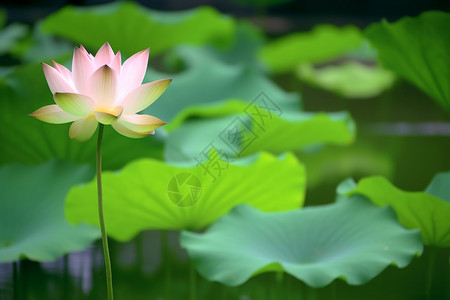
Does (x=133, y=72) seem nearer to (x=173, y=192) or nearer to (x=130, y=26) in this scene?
(x=173, y=192)

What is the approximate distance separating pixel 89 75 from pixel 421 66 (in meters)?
0.66

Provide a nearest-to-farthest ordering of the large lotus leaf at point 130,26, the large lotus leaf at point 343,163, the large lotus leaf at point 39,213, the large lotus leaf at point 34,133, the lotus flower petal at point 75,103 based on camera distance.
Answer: the lotus flower petal at point 75,103 → the large lotus leaf at point 39,213 → the large lotus leaf at point 34,133 → the large lotus leaf at point 343,163 → the large lotus leaf at point 130,26

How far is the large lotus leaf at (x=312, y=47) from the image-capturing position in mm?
2469

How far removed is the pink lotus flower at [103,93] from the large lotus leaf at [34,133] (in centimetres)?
53

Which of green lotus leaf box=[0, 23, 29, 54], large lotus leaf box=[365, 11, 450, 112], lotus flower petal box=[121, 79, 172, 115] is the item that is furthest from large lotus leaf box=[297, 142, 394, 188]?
green lotus leaf box=[0, 23, 29, 54]

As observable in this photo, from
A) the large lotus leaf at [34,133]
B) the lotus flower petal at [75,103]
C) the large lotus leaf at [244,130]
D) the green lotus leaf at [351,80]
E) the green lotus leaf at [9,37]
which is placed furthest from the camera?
the green lotus leaf at [351,80]

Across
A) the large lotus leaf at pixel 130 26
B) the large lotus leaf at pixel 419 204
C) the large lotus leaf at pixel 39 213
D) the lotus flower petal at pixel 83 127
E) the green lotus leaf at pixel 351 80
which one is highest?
the lotus flower petal at pixel 83 127

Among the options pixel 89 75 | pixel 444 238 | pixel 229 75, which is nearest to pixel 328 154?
pixel 229 75

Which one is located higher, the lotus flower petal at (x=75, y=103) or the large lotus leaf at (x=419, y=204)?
the lotus flower petal at (x=75, y=103)

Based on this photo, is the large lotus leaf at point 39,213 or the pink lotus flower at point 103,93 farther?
the large lotus leaf at point 39,213

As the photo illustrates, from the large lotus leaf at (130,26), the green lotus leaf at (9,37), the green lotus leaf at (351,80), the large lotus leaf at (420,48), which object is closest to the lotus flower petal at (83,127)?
the large lotus leaf at (420,48)

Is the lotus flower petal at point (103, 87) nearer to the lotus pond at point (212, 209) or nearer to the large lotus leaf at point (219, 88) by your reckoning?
the lotus pond at point (212, 209)

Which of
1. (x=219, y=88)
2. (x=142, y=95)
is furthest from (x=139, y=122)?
(x=219, y=88)

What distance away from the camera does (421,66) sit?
3.36 ft
